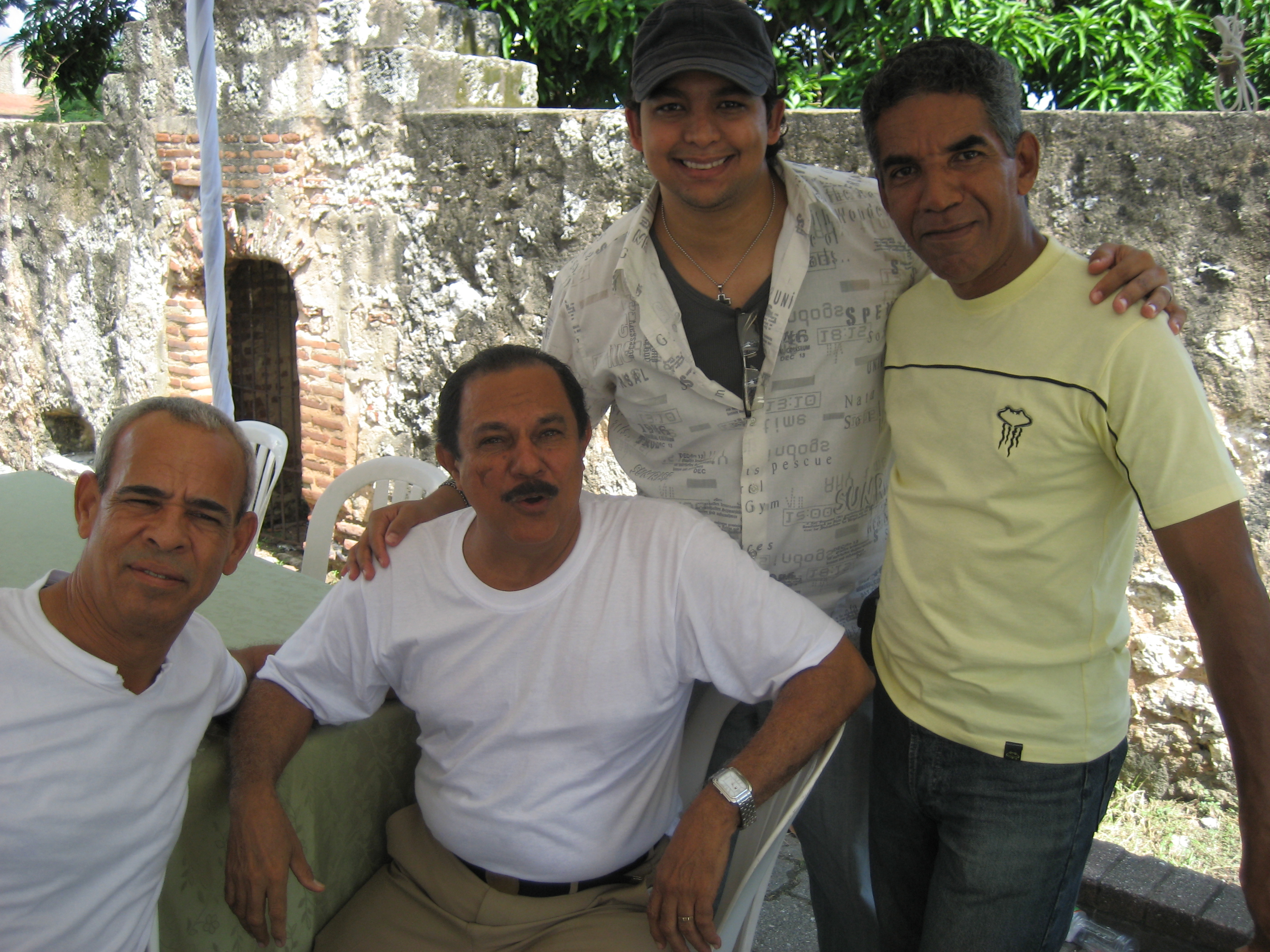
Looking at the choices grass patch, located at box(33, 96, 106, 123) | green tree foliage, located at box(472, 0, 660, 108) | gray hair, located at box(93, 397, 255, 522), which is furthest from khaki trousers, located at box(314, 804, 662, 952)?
grass patch, located at box(33, 96, 106, 123)

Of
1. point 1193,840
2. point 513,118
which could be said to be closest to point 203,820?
point 1193,840

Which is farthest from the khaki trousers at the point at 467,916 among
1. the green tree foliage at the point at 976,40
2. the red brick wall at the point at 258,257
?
the green tree foliage at the point at 976,40

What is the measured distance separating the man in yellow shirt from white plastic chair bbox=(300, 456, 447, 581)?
1810mm

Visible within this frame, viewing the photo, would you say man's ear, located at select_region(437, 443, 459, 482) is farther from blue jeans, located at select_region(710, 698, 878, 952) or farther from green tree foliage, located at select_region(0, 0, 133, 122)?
green tree foliage, located at select_region(0, 0, 133, 122)

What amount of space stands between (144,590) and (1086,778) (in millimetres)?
1436

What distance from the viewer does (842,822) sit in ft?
6.50

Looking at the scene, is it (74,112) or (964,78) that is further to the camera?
(74,112)

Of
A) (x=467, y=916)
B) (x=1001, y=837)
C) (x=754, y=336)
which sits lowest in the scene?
(x=467, y=916)

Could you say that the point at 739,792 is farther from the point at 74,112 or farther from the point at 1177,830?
the point at 74,112

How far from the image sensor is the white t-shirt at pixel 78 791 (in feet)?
4.34

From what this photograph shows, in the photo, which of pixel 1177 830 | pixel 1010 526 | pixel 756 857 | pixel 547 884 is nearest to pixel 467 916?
pixel 547 884

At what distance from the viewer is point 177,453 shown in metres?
1.52

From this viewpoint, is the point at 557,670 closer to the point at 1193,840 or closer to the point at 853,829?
the point at 853,829

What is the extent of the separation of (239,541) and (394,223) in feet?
11.0
